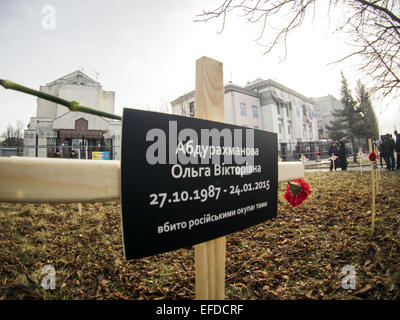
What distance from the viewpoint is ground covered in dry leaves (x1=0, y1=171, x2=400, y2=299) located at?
1.83 m

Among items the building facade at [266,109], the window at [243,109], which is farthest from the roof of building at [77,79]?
the window at [243,109]

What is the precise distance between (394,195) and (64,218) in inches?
299

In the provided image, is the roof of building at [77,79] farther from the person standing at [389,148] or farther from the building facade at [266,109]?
the person standing at [389,148]

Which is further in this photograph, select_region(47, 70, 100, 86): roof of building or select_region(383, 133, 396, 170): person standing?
select_region(47, 70, 100, 86): roof of building

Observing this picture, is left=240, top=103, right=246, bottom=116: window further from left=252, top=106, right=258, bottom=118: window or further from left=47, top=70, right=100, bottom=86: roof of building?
left=47, top=70, right=100, bottom=86: roof of building

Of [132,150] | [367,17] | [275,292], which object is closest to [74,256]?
[275,292]

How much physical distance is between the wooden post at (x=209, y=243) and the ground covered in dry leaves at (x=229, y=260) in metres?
1.08

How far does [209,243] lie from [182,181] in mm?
383

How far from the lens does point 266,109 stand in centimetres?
3047

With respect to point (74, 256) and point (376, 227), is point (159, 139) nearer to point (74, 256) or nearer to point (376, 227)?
point (74, 256)

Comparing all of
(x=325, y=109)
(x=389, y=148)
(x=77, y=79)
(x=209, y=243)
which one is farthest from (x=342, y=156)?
(x=325, y=109)

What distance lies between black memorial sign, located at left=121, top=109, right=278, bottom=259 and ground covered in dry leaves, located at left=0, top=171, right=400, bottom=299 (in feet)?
4.43

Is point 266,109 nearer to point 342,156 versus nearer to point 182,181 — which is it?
point 342,156

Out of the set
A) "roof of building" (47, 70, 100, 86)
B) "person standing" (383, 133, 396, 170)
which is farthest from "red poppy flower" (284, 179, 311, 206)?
"roof of building" (47, 70, 100, 86)
